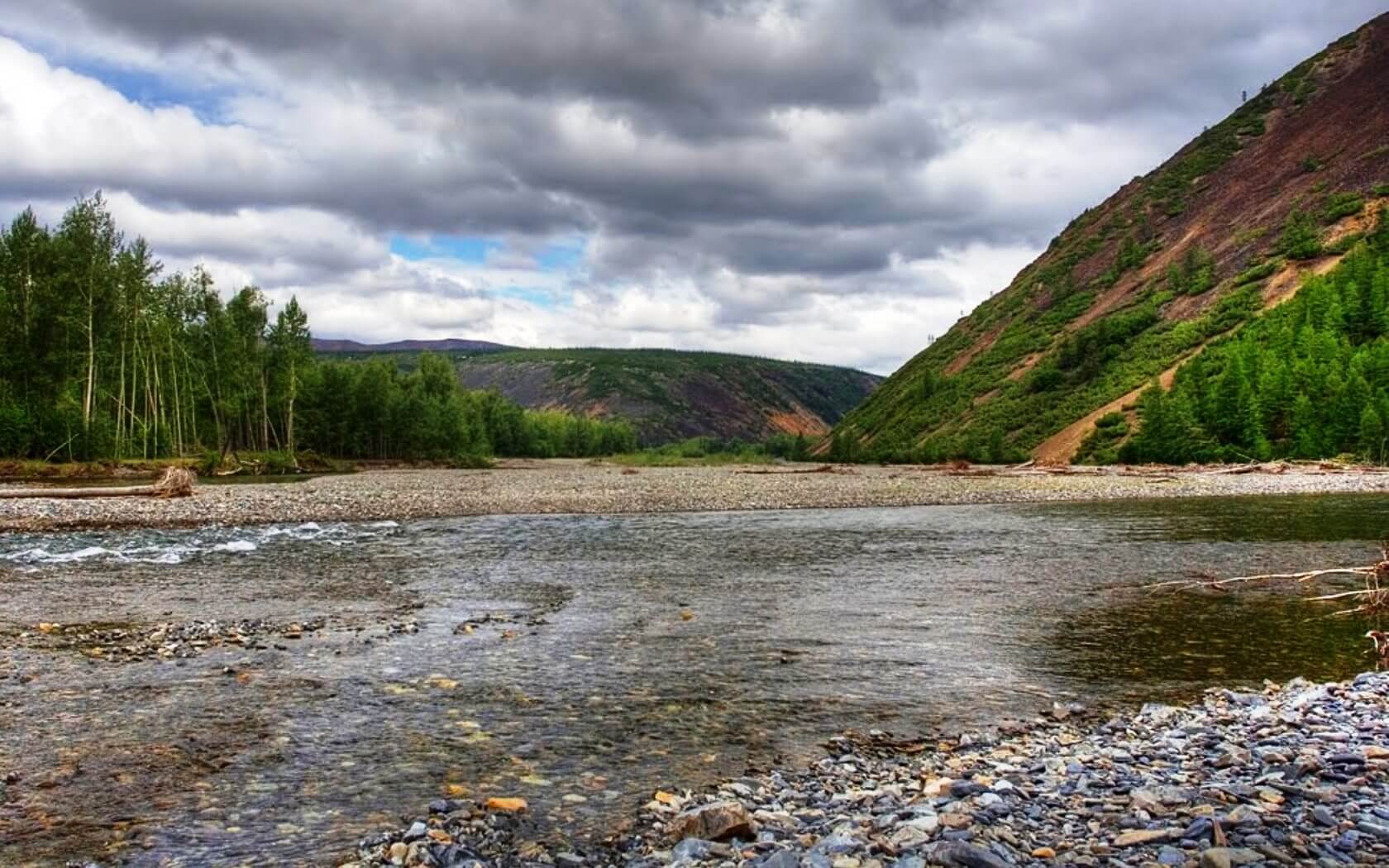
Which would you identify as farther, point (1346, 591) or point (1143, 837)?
point (1346, 591)

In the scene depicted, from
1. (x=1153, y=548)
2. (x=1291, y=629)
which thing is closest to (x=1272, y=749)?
(x=1291, y=629)

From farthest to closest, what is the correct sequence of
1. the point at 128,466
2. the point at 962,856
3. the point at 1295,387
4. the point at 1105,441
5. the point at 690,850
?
1. the point at 1105,441
2. the point at 1295,387
3. the point at 128,466
4. the point at 690,850
5. the point at 962,856

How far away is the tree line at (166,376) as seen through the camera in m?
61.6

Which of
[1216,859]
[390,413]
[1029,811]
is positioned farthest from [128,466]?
[1216,859]

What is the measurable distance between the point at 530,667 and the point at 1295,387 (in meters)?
89.4

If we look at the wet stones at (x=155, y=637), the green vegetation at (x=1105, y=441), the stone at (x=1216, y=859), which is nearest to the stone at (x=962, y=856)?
the stone at (x=1216, y=859)

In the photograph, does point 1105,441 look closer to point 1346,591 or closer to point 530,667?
point 1346,591

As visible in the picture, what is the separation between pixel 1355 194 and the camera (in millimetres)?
111250

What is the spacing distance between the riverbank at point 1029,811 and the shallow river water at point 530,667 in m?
0.63

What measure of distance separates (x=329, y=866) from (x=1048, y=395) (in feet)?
399

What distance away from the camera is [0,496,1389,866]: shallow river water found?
8016 mm

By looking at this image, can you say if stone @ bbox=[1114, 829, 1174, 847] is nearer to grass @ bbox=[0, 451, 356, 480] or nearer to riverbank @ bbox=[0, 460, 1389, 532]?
riverbank @ bbox=[0, 460, 1389, 532]

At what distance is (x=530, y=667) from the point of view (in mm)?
12930

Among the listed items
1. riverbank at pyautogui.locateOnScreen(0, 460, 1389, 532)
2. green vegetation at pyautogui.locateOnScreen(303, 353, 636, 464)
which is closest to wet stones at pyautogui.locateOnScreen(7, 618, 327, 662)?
riverbank at pyautogui.locateOnScreen(0, 460, 1389, 532)
